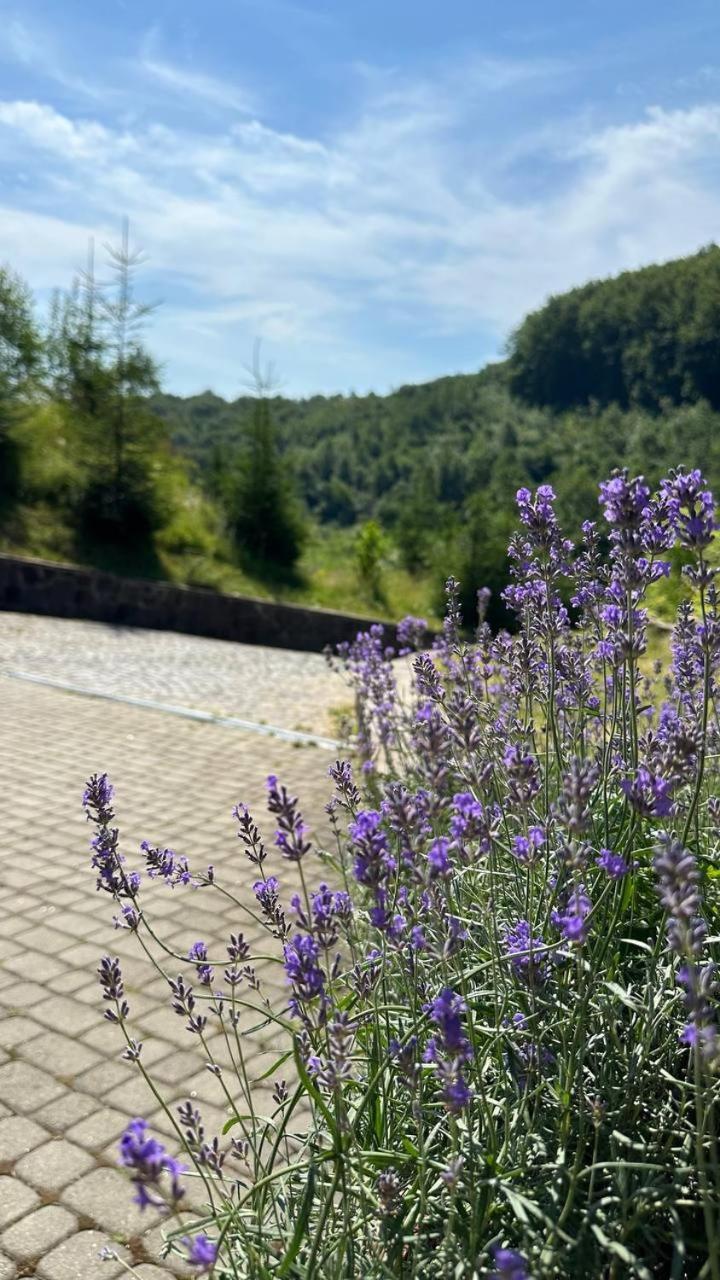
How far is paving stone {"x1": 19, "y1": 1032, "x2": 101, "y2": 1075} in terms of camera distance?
329cm

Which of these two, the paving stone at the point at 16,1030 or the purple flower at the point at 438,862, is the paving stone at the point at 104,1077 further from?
the purple flower at the point at 438,862

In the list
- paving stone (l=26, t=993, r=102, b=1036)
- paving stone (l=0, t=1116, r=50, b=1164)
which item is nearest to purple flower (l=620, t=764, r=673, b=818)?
paving stone (l=0, t=1116, r=50, b=1164)

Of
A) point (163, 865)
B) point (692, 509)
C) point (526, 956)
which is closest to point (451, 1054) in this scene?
point (526, 956)

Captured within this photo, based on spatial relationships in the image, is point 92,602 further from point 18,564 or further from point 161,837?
point 161,837

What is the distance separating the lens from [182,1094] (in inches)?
124

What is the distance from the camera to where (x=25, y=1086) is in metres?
3.15

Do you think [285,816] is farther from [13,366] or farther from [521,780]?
[13,366]

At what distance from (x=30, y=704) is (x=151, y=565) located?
811 centimetres

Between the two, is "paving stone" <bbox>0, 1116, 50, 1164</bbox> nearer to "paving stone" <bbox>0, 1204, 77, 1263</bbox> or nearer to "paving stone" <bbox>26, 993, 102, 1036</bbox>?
"paving stone" <bbox>0, 1204, 77, 1263</bbox>

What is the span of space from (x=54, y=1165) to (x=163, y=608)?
43.2 ft

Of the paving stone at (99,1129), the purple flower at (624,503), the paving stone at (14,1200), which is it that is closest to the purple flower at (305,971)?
the purple flower at (624,503)

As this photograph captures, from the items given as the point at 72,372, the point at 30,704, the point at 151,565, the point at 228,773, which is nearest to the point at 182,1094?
the point at 228,773

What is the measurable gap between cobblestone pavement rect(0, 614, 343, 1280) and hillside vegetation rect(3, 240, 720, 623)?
7699mm

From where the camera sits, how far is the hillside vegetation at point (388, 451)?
668 inches
